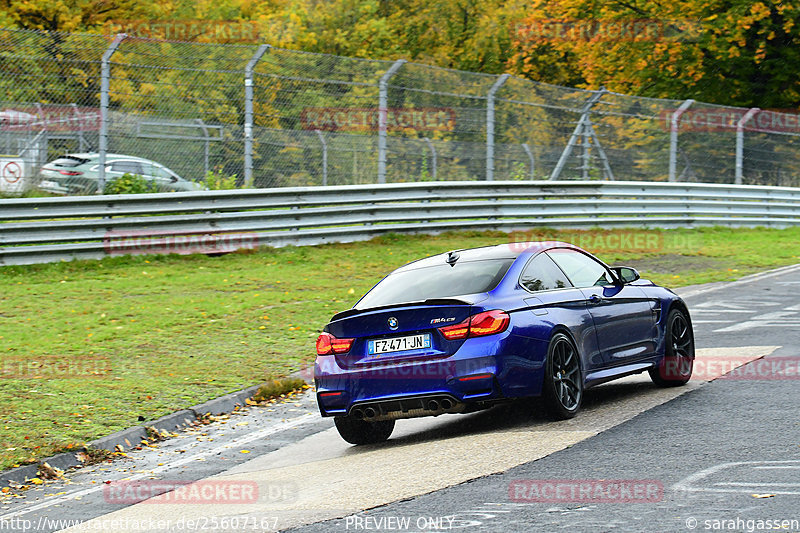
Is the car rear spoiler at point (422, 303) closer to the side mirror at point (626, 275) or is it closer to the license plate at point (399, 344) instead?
the license plate at point (399, 344)

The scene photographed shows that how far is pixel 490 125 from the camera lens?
21969mm

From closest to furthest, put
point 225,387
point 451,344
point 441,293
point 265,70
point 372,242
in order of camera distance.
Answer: point 451,344
point 441,293
point 225,387
point 265,70
point 372,242

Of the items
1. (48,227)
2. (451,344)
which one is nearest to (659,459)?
(451,344)

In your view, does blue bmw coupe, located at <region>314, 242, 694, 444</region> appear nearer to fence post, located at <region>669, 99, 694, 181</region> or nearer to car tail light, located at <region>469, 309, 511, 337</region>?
car tail light, located at <region>469, 309, 511, 337</region>

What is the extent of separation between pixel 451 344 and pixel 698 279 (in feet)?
35.2

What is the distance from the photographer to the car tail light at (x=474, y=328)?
755cm

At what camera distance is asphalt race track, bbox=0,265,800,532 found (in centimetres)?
557

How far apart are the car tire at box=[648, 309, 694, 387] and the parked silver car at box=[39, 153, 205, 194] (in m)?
10.6

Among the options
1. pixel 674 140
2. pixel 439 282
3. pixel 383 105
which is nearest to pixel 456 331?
pixel 439 282

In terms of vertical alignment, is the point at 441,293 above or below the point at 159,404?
above

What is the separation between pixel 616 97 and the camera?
24.9 m

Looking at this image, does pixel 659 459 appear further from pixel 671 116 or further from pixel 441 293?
pixel 671 116

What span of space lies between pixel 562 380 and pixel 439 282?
120cm

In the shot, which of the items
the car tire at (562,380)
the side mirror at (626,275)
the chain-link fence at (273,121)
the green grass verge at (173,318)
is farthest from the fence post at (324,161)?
the car tire at (562,380)
